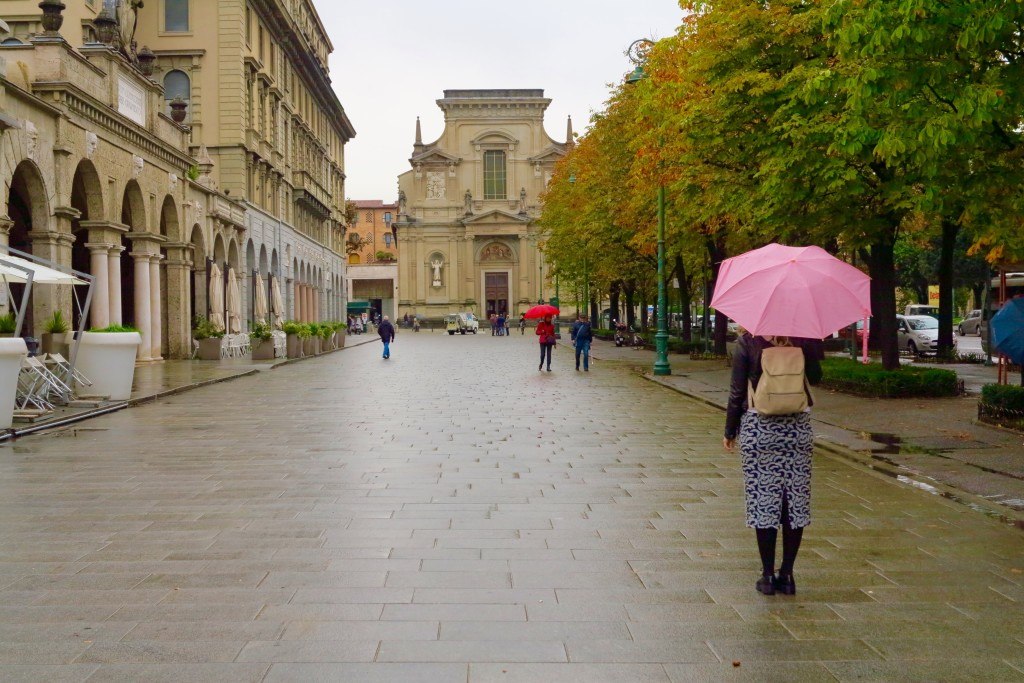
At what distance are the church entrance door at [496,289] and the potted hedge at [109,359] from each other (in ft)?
261

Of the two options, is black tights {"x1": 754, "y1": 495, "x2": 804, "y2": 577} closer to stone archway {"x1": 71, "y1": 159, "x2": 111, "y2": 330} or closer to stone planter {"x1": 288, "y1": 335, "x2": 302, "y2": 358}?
stone archway {"x1": 71, "y1": 159, "x2": 111, "y2": 330}

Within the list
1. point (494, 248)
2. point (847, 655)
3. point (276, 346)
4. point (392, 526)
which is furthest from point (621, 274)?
point (494, 248)

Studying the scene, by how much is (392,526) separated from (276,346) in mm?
30367

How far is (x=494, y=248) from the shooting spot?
97.6 m

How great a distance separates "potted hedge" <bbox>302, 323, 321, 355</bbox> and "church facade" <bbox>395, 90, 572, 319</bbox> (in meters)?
54.6

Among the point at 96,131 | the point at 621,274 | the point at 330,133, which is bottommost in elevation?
Answer: the point at 621,274

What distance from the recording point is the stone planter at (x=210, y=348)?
3394cm

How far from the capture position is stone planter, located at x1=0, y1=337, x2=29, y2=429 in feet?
43.0

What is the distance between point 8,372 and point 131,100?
18.0 m

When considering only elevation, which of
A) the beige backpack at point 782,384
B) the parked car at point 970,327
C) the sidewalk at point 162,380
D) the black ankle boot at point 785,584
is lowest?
the sidewalk at point 162,380

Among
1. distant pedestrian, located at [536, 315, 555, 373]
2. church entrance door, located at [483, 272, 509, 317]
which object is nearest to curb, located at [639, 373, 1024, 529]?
distant pedestrian, located at [536, 315, 555, 373]

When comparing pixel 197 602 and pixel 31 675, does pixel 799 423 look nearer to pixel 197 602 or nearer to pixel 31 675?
pixel 197 602

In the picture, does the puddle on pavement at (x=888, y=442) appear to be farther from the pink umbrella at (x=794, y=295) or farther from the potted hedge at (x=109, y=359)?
the potted hedge at (x=109, y=359)

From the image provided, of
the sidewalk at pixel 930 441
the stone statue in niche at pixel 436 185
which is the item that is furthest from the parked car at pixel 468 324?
the sidewalk at pixel 930 441
